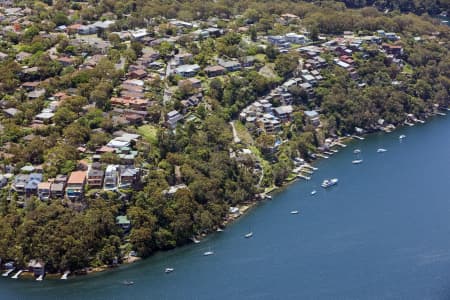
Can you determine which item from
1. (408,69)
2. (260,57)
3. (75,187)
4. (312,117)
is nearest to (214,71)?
(260,57)

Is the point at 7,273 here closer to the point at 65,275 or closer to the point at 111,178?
the point at 65,275

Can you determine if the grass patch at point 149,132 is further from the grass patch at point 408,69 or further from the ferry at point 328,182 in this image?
the grass patch at point 408,69

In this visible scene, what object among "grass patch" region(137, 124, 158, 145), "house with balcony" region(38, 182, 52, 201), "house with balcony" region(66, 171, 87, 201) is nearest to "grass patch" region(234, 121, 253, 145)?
"grass patch" region(137, 124, 158, 145)

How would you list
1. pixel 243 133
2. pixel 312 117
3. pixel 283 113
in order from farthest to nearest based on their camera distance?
1. pixel 312 117
2. pixel 283 113
3. pixel 243 133

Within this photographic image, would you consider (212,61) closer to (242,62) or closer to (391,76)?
(242,62)

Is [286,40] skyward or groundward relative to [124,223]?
skyward

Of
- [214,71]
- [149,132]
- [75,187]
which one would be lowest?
[75,187]

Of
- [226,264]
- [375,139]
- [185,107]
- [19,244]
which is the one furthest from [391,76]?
[19,244]

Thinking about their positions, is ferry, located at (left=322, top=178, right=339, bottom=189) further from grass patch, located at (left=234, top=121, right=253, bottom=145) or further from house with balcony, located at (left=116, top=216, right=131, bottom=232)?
house with balcony, located at (left=116, top=216, right=131, bottom=232)

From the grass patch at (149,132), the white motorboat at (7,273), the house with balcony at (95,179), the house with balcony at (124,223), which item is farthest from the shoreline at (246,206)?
the grass patch at (149,132)
